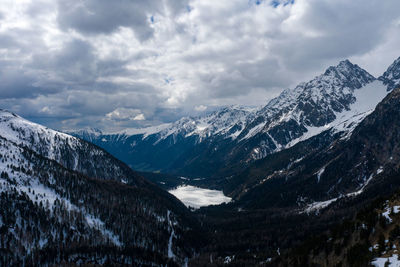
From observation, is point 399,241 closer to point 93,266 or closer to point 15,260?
point 93,266

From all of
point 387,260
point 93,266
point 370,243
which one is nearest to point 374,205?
point 370,243

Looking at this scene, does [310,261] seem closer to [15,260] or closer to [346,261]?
[346,261]

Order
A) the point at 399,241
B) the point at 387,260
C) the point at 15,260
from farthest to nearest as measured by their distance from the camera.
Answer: the point at 15,260 < the point at 399,241 < the point at 387,260

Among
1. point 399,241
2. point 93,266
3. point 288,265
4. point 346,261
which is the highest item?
point 399,241

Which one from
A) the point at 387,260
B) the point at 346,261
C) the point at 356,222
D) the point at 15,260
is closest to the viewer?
the point at 387,260

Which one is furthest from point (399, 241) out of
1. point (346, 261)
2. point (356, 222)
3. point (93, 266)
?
point (93, 266)

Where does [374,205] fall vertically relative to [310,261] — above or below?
above

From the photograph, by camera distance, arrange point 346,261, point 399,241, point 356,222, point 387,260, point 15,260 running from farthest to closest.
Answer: point 15,260
point 356,222
point 346,261
point 399,241
point 387,260

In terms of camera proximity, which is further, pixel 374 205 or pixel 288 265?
pixel 288 265

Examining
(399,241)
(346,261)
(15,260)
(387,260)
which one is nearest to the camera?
(387,260)
